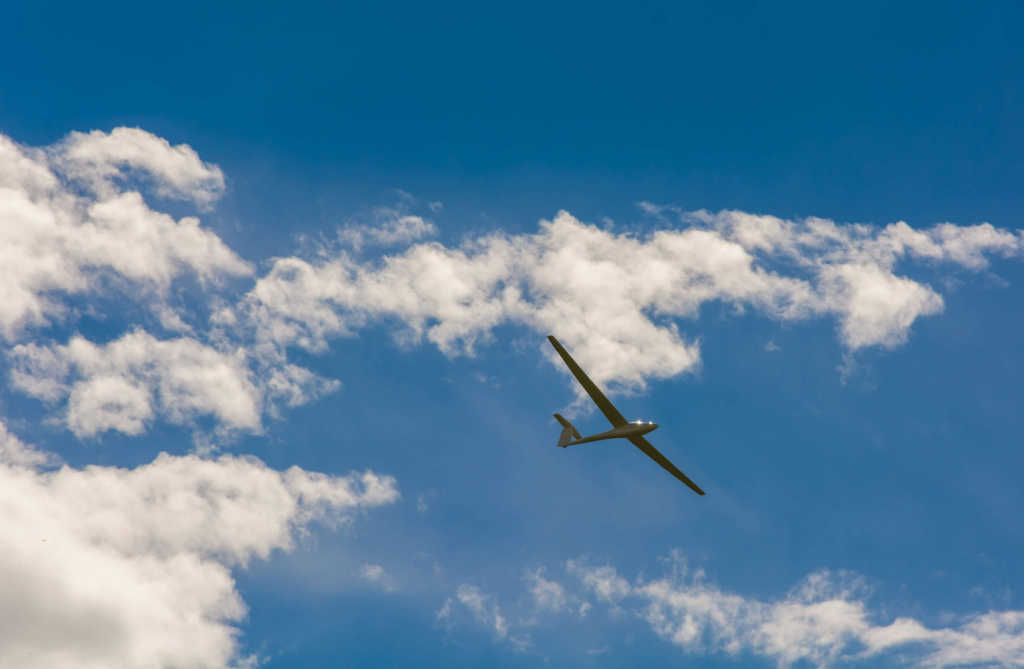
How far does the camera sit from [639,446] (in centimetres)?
9200

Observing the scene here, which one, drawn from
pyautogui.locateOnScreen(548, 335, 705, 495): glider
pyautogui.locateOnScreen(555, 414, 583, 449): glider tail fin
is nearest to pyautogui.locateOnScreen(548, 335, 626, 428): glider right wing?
pyautogui.locateOnScreen(548, 335, 705, 495): glider

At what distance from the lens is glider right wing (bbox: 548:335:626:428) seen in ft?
251

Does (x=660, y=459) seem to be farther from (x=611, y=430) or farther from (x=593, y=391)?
(x=593, y=391)

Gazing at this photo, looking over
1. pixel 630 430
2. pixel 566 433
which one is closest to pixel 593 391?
pixel 630 430

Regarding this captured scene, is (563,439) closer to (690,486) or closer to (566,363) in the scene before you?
(690,486)

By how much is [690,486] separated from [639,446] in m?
10.3

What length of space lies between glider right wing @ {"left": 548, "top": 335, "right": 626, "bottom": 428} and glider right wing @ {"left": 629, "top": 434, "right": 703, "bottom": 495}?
11.5 ft

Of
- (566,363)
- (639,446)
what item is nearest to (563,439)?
(639,446)

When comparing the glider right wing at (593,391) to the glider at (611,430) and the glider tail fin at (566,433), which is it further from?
the glider tail fin at (566,433)

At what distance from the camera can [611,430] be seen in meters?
90.1

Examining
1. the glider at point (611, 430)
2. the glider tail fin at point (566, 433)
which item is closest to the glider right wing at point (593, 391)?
the glider at point (611, 430)

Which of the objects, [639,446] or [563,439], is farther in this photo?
[563,439]

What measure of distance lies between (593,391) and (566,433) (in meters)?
22.6

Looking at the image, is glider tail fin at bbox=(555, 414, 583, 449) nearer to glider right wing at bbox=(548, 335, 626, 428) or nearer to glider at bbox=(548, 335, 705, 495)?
glider at bbox=(548, 335, 705, 495)
